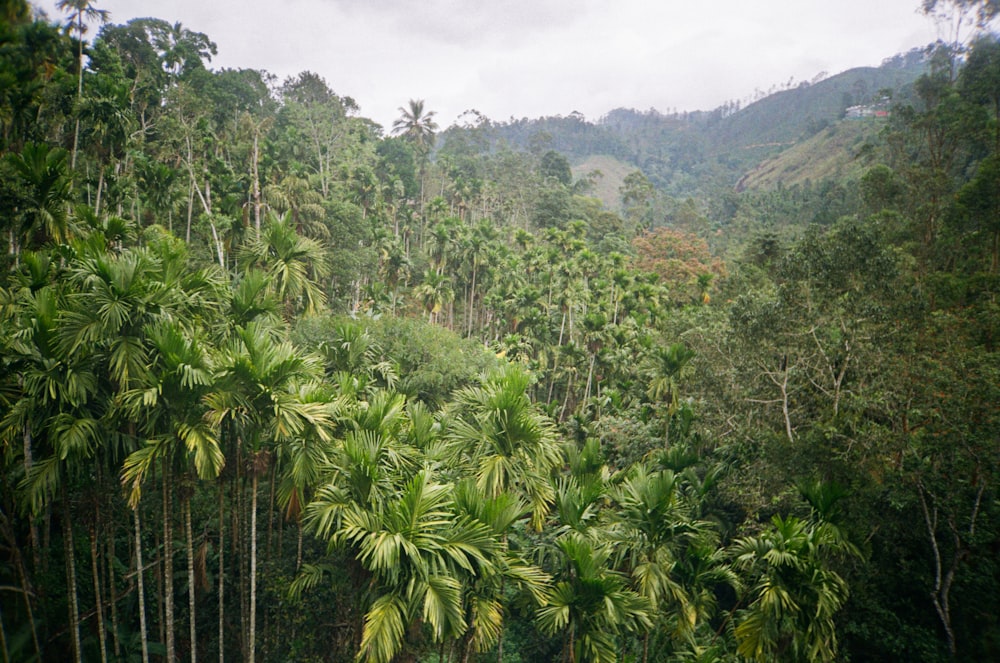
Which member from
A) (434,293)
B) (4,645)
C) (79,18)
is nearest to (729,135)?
(434,293)

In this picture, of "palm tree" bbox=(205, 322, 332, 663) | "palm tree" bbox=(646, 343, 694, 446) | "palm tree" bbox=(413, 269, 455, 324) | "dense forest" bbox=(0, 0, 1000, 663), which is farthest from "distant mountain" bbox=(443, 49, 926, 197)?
"palm tree" bbox=(205, 322, 332, 663)

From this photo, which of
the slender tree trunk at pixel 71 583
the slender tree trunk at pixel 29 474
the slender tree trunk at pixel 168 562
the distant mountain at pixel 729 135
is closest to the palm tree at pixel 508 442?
the slender tree trunk at pixel 168 562

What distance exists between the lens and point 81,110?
1480 centimetres

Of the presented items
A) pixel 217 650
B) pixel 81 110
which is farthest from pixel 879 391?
pixel 81 110

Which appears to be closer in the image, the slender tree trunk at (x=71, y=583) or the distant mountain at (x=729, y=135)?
the slender tree trunk at (x=71, y=583)

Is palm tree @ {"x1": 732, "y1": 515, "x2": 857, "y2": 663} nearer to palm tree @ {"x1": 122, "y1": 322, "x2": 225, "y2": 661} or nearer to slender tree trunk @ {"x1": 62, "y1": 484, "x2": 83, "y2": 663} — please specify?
palm tree @ {"x1": 122, "y1": 322, "x2": 225, "y2": 661}

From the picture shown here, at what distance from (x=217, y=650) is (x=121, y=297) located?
861 cm

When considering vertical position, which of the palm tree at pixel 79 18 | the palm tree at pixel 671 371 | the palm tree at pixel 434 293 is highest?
the palm tree at pixel 79 18

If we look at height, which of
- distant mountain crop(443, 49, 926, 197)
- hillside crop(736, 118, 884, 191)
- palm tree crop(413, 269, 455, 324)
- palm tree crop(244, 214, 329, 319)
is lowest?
palm tree crop(413, 269, 455, 324)

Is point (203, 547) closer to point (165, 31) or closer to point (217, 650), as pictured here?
point (217, 650)

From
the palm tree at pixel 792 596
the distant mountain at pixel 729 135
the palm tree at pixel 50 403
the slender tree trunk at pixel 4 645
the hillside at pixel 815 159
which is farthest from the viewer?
the distant mountain at pixel 729 135

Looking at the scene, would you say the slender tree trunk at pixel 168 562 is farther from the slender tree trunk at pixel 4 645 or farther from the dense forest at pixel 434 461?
the slender tree trunk at pixel 4 645

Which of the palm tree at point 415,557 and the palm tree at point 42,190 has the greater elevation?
the palm tree at point 42,190

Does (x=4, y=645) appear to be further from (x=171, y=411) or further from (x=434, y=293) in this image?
(x=434, y=293)
